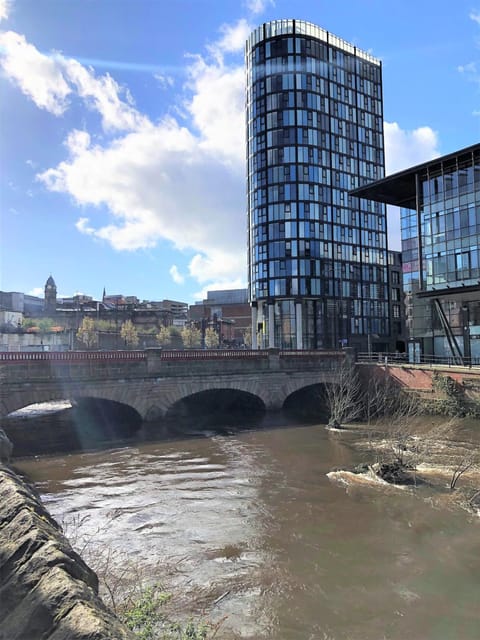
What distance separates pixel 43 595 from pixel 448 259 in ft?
144

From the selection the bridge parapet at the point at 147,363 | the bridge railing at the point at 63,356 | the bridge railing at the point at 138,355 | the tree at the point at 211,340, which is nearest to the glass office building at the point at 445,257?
the bridge railing at the point at 138,355

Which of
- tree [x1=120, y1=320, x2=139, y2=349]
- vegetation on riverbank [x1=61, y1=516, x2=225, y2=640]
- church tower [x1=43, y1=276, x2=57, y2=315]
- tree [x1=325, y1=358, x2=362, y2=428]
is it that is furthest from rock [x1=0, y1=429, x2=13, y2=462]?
church tower [x1=43, y1=276, x2=57, y2=315]

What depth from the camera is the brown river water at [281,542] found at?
9203 millimetres

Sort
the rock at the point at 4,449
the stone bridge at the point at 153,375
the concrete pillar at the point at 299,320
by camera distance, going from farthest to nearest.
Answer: the concrete pillar at the point at 299,320 → the stone bridge at the point at 153,375 → the rock at the point at 4,449

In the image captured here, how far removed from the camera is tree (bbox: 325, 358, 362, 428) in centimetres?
3077

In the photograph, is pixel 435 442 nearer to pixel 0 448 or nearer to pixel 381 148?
pixel 0 448

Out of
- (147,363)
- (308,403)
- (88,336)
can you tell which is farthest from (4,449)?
(88,336)

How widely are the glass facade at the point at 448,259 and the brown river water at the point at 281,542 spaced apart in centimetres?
2674

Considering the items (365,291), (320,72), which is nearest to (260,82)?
(320,72)

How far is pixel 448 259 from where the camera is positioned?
141 feet

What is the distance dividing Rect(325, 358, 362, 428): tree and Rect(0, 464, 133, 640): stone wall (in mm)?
25495

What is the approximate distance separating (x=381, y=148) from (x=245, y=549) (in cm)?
7664

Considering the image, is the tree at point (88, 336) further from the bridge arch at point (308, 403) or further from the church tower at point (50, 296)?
the bridge arch at point (308, 403)

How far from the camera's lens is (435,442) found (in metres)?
24.3
